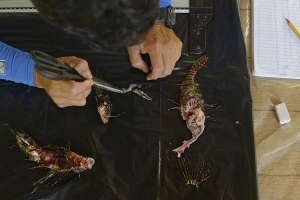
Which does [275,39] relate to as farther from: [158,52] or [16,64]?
[16,64]

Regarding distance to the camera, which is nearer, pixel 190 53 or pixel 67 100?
pixel 67 100

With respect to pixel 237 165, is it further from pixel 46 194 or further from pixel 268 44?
pixel 46 194

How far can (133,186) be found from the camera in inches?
29.9

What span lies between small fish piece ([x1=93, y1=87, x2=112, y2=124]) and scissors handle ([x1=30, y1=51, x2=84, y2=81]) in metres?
0.14

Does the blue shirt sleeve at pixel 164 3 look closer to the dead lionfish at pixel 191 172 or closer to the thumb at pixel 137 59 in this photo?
the thumb at pixel 137 59

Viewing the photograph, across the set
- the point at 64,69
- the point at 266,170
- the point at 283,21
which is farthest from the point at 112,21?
the point at 283,21

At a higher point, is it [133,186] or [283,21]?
[283,21]

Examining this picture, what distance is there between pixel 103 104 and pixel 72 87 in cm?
14

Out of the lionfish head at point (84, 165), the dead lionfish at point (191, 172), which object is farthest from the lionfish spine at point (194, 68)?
the lionfish head at point (84, 165)

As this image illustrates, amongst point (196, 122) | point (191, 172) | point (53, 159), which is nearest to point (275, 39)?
point (196, 122)

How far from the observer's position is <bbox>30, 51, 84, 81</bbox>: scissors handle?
0.60 metres

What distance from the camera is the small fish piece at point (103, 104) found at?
804mm

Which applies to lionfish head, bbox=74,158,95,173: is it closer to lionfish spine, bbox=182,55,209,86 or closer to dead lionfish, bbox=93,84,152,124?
dead lionfish, bbox=93,84,152,124

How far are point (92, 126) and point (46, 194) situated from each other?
21 cm
